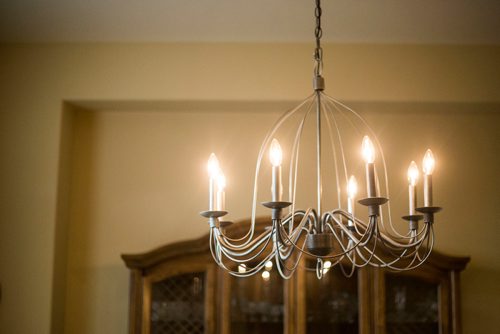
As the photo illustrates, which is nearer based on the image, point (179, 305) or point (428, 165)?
point (428, 165)

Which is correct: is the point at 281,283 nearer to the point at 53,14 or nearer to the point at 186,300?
the point at 186,300

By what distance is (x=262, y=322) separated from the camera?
3.37 m

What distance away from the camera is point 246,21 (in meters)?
3.46

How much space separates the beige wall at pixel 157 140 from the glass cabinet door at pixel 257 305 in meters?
0.54

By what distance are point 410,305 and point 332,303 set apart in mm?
394

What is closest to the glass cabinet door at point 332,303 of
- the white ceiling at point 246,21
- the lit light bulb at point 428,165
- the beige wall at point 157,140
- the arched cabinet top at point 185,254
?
the arched cabinet top at point 185,254

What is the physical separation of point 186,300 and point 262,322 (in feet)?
1.28

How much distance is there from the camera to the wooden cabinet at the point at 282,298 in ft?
11.0

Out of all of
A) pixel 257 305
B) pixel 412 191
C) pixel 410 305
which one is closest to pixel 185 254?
pixel 257 305

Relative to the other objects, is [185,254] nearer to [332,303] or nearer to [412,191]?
[332,303]

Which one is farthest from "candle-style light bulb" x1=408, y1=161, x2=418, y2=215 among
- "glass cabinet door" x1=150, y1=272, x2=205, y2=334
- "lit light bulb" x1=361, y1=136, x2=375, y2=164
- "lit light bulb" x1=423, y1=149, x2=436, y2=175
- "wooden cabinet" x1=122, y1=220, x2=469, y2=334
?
"glass cabinet door" x1=150, y1=272, x2=205, y2=334

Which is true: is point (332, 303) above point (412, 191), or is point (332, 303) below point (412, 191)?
below

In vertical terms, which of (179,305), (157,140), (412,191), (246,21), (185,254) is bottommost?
(179,305)

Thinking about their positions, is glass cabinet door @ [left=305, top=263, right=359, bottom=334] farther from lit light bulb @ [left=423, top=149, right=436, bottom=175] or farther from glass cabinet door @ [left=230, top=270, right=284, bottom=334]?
lit light bulb @ [left=423, top=149, right=436, bottom=175]
